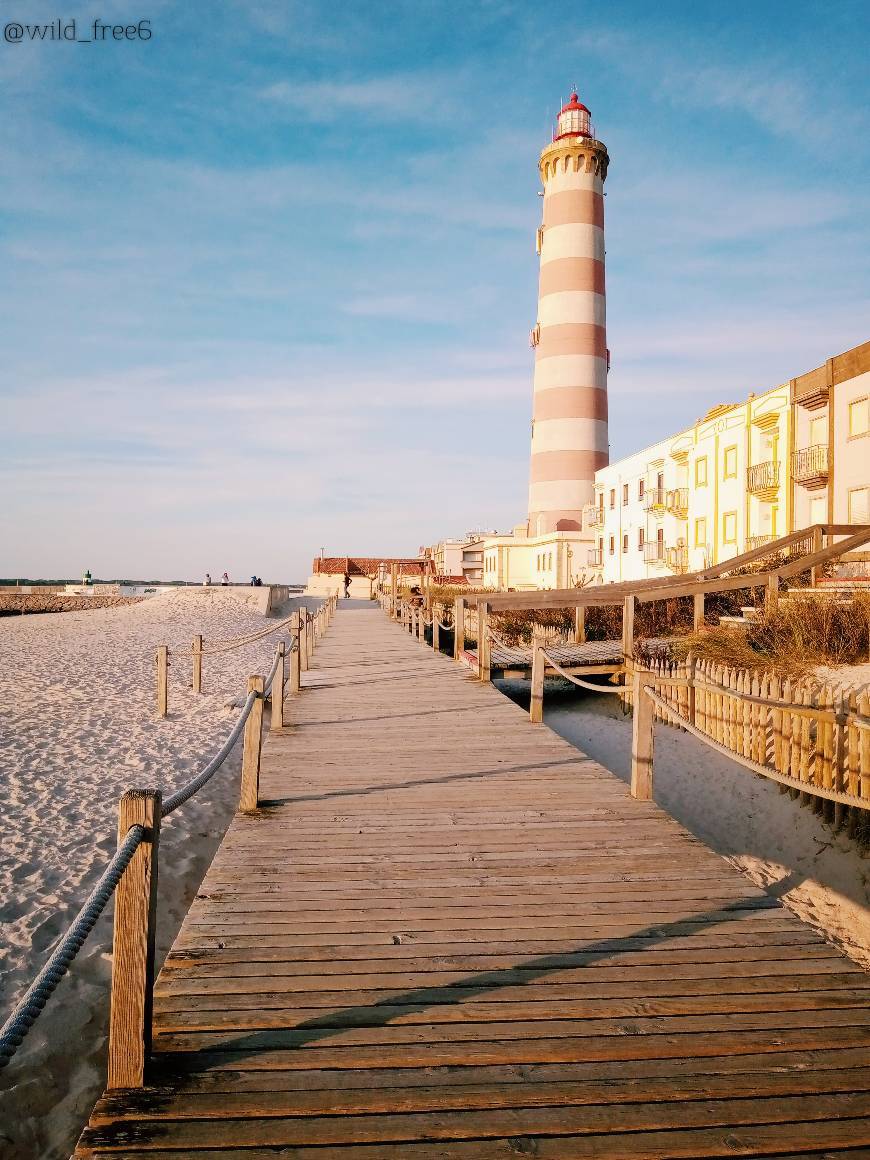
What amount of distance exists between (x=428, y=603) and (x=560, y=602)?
1737cm

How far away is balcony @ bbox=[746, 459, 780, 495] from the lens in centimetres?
2481

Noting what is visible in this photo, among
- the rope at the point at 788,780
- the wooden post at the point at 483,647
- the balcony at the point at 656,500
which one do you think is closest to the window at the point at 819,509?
the balcony at the point at 656,500

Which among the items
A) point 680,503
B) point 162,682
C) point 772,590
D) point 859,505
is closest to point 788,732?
point 772,590

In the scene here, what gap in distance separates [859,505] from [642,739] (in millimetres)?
19739

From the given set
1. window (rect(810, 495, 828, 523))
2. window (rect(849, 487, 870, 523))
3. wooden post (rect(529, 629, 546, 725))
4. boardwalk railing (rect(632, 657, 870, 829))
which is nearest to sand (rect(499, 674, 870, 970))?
boardwalk railing (rect(632, 657, 870, 829))

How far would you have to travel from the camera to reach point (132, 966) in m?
2.54

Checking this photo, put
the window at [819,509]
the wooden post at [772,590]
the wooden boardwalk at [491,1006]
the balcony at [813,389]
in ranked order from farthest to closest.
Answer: the window at [819,509]
the balcony at [813,389]
the wooden post at [772,590]
the wooden boardwalk at [491,1006]

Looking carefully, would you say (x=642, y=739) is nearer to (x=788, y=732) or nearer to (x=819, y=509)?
(x=788, y=732)

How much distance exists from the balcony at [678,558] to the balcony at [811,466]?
23.3ft

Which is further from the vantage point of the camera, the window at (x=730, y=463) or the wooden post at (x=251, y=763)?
the window at (x=730, y=463)

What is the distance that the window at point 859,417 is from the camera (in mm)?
21375

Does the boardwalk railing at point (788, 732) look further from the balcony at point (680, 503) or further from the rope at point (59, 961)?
the balcony at point (680, 503)

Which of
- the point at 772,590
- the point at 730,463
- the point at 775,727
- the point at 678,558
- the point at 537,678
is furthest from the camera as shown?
the point at 678,558

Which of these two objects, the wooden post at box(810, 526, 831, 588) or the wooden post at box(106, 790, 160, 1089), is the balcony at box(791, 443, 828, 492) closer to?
the wooden post at box(810, 526, 831, 588)
